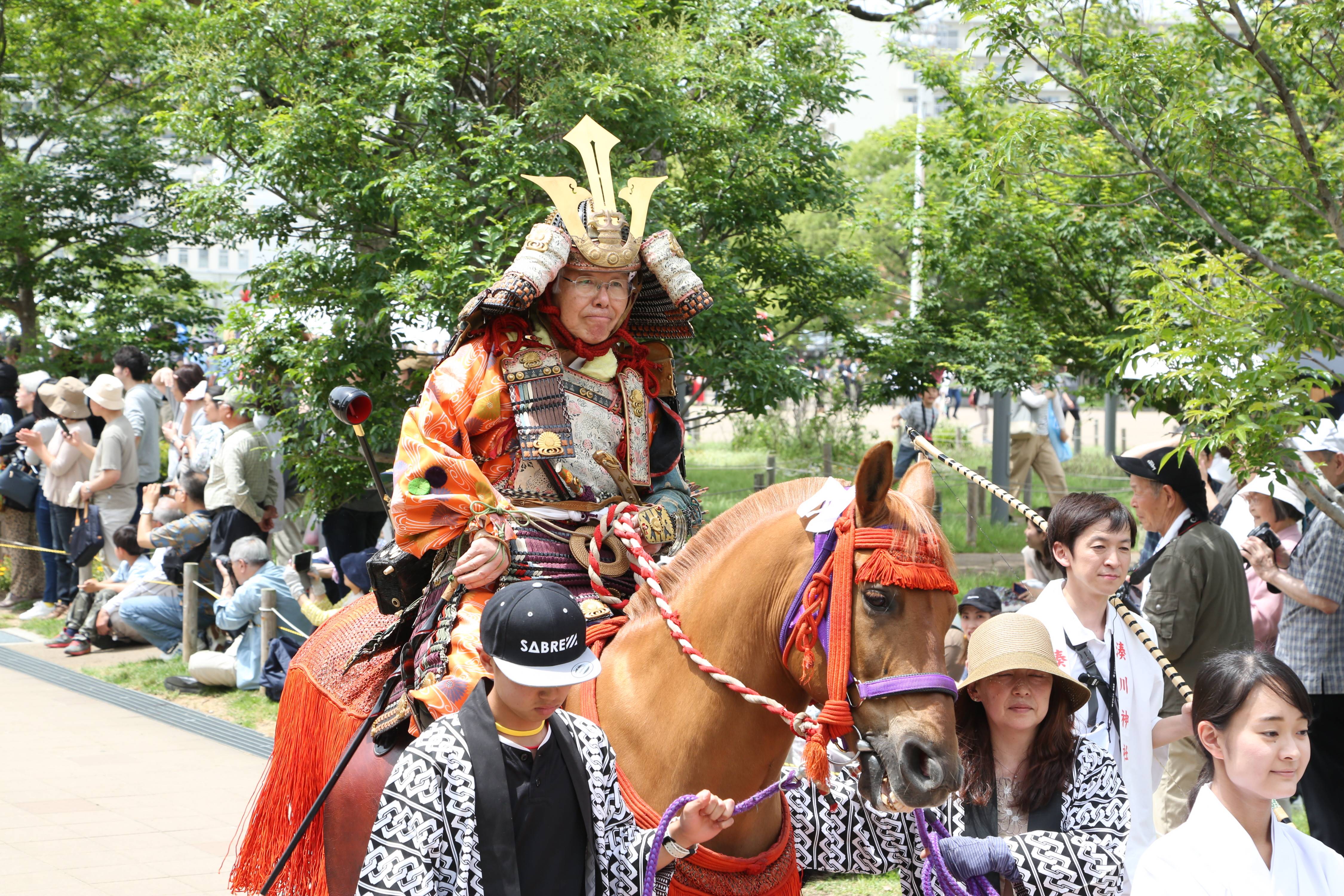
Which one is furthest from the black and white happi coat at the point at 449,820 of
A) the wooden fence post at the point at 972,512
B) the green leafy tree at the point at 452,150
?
the wooden fence post at the point at 972,512

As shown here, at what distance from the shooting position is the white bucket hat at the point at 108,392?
1036 centimetres

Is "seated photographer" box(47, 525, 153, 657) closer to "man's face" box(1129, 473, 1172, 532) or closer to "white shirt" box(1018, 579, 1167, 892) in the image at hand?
"man's face" box(1129, 473, 1172, 532)

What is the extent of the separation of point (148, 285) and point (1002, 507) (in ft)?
34.1

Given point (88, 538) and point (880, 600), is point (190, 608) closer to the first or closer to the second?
point (88, 538)

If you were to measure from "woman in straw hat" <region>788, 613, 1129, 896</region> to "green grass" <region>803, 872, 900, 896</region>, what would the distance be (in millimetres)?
2101

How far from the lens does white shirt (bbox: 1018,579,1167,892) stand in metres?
3.88

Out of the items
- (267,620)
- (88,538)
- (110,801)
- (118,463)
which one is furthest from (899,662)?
(88,538)

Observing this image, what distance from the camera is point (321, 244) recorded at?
27.7 ft

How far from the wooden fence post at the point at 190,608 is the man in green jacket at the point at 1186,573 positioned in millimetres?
6953

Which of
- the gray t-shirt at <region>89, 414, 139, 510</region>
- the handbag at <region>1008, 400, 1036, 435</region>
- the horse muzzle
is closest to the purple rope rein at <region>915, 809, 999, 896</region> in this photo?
the horse muzzle

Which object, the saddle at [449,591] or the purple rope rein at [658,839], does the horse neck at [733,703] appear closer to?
the purple rope rein at [658,839]

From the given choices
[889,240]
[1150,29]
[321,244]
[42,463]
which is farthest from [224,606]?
[889,240]

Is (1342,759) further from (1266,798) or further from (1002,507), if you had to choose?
(1002,507)

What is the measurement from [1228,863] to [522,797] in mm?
1416
